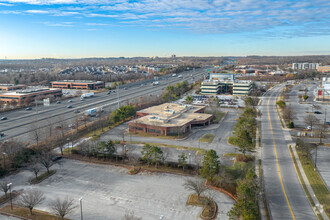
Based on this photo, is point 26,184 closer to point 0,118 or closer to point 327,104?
point 0,118

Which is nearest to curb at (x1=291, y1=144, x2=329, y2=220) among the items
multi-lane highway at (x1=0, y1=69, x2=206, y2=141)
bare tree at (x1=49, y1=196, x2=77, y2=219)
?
bare tree at (x1=49, y1=196, x2=77, y2=219)

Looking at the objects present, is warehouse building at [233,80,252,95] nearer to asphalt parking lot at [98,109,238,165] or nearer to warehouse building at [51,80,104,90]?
asphalt parking lot at [98,109,238,165]

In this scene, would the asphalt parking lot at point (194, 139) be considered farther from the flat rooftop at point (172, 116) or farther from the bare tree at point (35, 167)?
the bare tree at point (35, 167)

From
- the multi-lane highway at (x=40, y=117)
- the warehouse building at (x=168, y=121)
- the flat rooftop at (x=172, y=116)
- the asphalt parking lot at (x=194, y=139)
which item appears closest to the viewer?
the asphalt parking lot at (x=194, y=139)

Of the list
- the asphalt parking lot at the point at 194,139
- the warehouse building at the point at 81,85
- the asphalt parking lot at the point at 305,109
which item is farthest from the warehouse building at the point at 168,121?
the warehouse building at the point at 81,85

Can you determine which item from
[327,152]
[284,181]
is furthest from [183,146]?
[327,152]

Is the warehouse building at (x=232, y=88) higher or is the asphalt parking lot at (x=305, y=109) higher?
the warehouse building at (x=232, y=88)
